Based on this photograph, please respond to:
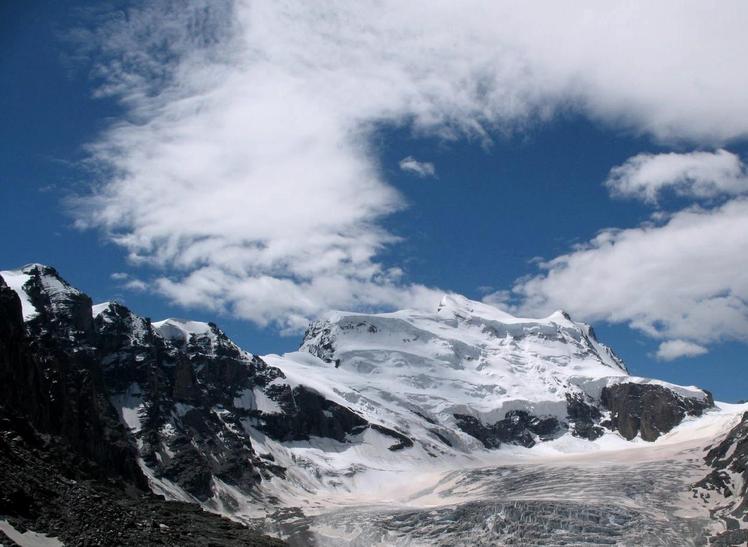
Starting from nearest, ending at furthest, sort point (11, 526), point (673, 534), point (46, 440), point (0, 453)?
point (11, 526)
point (0, 453)
point (46, 440)
point (673, 534)

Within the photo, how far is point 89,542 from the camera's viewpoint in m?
71.2

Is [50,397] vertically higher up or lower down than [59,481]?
higher up

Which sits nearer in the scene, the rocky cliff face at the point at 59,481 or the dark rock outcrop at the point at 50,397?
the rocky cliff face at the point at 59,481

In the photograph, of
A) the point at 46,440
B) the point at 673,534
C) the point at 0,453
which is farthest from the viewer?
the point at 673,534

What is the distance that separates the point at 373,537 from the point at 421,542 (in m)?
12.2

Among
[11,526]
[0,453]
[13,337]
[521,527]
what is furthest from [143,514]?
[521,527]

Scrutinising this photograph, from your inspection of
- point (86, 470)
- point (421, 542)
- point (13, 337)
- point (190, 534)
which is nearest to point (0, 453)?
point (190, 534)

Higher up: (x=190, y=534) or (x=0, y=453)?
(x=0, y=453)

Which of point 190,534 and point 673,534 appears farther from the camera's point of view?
point 673,534

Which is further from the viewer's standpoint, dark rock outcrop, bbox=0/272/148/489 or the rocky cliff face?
dark rock outcrop, bbox=0/272/148/489

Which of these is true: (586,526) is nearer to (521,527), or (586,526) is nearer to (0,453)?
(521,527)

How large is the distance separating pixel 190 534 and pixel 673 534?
130m

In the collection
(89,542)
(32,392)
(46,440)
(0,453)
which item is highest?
(32,392)

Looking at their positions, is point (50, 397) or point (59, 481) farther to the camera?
point (50, 397)
